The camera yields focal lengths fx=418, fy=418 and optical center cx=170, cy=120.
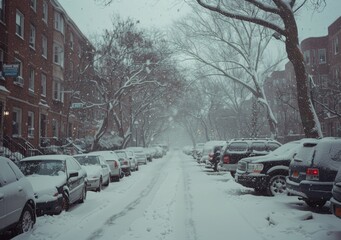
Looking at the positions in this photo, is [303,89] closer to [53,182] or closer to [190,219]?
[190,219]

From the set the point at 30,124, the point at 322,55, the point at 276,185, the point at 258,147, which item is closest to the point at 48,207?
the point at 276,185

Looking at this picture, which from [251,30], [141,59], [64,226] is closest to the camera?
[64,226]

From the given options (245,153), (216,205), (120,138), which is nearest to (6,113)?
(245,153)

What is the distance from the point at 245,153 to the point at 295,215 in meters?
8.89

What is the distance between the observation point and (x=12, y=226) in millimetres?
7598

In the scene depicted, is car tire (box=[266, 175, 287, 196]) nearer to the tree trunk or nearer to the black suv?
the tree trunk

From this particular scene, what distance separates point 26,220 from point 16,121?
18457 mm

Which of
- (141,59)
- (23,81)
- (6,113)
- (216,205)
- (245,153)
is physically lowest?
(216,205)

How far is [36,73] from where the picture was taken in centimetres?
2858

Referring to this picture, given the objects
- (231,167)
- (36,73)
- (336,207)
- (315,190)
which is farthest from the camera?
(36,73)

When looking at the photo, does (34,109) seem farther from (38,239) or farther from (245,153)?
(38,239)

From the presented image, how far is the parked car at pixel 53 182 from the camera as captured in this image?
984 centimetres

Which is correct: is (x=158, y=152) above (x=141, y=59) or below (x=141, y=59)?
below

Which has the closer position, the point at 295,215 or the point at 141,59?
the point at 295,215
